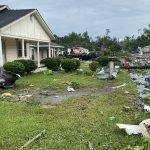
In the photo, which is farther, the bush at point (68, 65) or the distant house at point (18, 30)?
the bush at point (68, 65)

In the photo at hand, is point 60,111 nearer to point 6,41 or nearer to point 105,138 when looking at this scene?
point 105,138

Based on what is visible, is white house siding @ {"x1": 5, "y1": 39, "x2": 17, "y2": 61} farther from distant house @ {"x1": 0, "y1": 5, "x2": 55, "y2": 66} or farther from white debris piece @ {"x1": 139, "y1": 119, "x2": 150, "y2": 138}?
white debris piece @ {"x1": 139, "y1": 119, "x2": 150, "y2": 138}

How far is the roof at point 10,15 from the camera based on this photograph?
2439cm

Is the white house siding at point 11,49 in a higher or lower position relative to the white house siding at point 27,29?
lower

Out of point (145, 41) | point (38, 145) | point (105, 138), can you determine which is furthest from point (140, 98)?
point (145, 41)

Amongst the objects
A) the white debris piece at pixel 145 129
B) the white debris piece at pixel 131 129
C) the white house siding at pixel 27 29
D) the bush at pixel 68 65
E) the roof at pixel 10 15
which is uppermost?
the roof at pixel 10 15

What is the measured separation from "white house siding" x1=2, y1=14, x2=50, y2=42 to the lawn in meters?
13.9

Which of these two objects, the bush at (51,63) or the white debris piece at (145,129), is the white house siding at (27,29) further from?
the white debris piece at (145,129)

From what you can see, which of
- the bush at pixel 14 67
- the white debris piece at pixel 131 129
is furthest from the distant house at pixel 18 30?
the white debris piece at pixel 131 129

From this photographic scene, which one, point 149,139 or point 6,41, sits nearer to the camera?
point 149,139

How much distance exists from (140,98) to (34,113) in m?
5.02

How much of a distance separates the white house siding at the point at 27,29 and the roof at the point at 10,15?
408 mm

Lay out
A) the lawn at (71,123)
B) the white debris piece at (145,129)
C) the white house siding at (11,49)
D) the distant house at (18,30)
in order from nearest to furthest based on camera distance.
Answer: the lawn at (71,123) → the white debris piece at (145,129) → the distant house at (18,30) → the white house siding at (11,49)

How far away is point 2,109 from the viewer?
1035 cm
